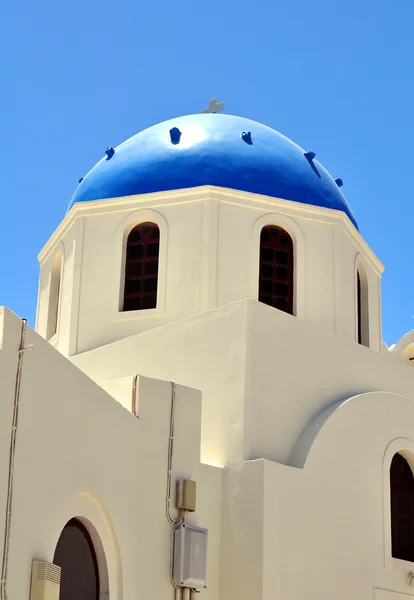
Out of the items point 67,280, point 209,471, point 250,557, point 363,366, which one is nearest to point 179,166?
point 67,280

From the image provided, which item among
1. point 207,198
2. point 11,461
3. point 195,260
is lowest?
point 11,461

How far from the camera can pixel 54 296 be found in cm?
1542

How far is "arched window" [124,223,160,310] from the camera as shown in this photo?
1416 cm

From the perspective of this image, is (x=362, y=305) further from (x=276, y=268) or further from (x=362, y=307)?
(x=276, y=268)

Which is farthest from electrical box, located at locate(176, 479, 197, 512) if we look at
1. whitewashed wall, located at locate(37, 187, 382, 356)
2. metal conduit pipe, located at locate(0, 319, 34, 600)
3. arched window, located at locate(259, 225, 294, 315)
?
arched window, located at locate(259, 225, 294, 315)

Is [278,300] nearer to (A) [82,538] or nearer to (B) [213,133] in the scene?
(B) [213,133]

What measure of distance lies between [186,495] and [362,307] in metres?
5.55

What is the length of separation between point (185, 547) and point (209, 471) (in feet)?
3.43

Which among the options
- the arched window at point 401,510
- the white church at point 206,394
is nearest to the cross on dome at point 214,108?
the white church at point 206,394

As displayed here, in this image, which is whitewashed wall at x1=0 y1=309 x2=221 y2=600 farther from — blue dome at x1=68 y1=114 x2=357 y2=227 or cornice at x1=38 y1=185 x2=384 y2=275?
blue dome at x1=68 y1=114 x2=357 y2=227

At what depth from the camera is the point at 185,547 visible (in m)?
10.7

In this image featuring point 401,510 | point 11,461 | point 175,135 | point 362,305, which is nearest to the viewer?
point 11,461

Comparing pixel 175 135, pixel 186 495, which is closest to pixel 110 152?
pixel 175 135

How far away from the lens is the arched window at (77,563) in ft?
31.7
